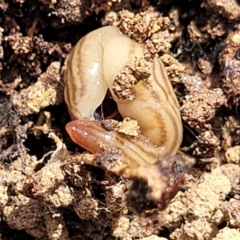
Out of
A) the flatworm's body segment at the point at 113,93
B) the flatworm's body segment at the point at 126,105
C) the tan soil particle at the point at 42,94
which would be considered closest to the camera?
the flatworm's body segment at the point at 126,105

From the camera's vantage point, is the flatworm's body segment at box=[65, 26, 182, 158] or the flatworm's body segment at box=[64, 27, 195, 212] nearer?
the flatworm's body segment at box=[64, 27, 195, 212]

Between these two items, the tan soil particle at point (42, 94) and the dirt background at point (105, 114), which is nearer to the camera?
the dirt background at point (105, 114)

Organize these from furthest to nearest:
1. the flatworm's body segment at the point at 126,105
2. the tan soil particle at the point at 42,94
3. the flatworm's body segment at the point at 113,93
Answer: the tan soil particle at the point at 42,94 < the flatworm's body segment at the point at 113,93 < the flatworm's body segment at the point at 126,105

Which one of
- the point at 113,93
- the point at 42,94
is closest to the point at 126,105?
the point at 113,93

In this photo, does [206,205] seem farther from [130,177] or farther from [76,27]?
[76,27]

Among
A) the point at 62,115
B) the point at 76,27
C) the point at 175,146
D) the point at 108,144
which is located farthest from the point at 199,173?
the point at 76,27

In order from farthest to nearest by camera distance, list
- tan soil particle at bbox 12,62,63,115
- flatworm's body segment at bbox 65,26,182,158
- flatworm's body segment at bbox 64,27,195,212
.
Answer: tan soil particle at bbox 12,62,63,115
flatworm's body segment at bbox 65,26,182,158
flatworm's body segment at bbox 64,27,195,212
